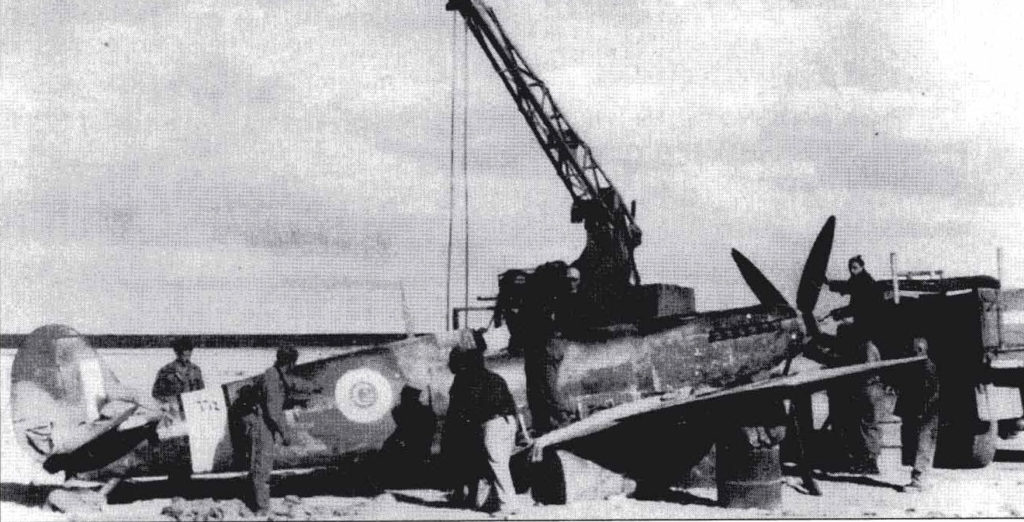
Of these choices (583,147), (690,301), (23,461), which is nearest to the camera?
(23,461)

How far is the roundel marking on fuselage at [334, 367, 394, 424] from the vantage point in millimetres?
8133

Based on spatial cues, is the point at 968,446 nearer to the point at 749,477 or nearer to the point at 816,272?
the point at 816,272

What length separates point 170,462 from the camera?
7.76 metres

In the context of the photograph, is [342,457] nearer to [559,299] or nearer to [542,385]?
[542,385]

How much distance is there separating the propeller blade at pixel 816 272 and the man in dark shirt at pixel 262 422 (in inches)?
247

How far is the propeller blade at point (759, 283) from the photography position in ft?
35.4

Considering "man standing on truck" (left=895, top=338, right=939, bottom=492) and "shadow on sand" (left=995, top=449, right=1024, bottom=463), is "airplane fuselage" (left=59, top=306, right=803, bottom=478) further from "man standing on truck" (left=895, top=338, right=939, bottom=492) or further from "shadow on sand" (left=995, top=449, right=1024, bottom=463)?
"shadow on sand" (left=995, top=449, right=1024, bottom=463)

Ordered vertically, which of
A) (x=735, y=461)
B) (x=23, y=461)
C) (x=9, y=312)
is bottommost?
(x=23, y=461)

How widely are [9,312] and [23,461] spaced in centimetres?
341

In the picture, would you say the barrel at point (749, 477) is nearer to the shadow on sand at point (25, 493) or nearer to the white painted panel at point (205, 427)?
the white painted panel at point (205, 427)

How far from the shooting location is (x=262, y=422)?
7469 millimetres

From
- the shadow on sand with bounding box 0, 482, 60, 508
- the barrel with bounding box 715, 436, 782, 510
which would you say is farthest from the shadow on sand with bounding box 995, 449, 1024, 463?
the shadow on sand with bounding box 0, 482, 60, 508


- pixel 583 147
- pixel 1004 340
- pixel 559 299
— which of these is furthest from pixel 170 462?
pixel 583 147

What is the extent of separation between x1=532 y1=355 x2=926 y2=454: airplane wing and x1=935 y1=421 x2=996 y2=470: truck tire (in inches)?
99.8
